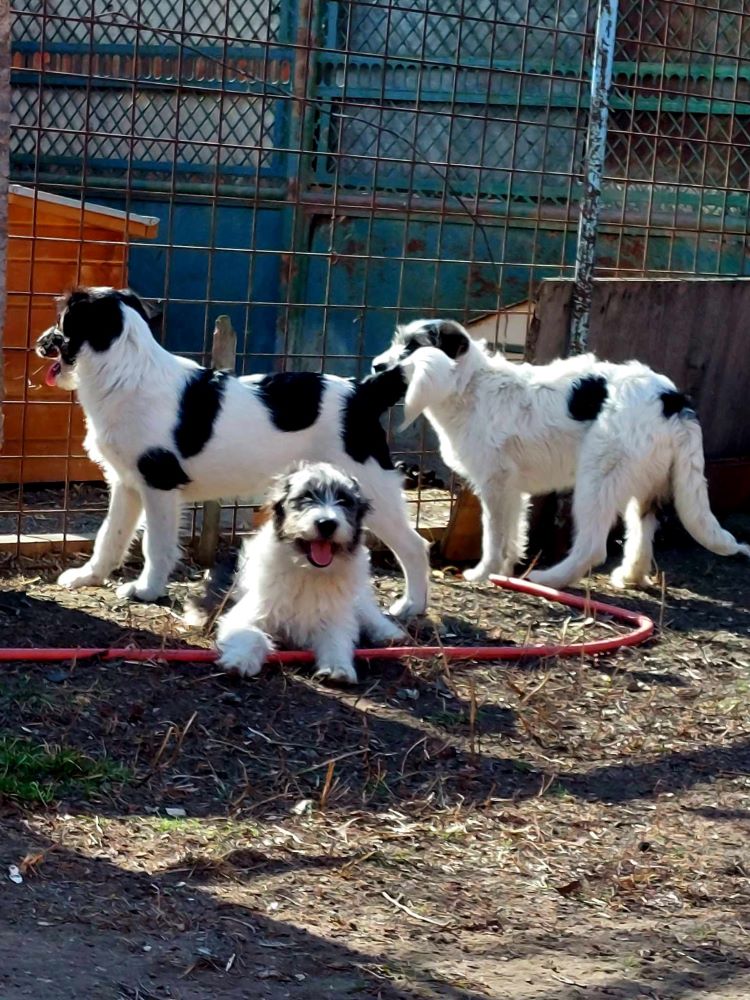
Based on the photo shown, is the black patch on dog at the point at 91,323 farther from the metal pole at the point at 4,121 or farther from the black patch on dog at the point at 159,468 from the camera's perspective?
the metal pole at the point at 4,121

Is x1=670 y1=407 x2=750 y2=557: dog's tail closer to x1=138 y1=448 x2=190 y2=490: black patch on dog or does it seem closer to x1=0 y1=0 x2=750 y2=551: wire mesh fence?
x1=0 y1=0 x2=750 y2=551: wire mesh fence

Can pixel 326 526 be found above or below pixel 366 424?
below

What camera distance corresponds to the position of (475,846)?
422cm

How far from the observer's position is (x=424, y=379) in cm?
718

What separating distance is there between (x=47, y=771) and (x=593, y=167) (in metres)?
4.92

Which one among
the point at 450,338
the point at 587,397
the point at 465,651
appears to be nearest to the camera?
the point at 465,651

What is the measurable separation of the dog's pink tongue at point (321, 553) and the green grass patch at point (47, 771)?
1289mm

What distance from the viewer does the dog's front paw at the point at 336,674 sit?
5371 mm

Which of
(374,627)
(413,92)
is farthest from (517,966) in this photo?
(413,92)

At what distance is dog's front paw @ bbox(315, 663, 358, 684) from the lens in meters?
5.37

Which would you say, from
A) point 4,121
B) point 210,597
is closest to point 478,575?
point 210,597

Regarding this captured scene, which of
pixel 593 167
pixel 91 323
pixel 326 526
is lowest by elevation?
pixel 326 526

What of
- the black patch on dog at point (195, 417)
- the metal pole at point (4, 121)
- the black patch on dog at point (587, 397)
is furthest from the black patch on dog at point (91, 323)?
the black patch on dog at point (587, 397)

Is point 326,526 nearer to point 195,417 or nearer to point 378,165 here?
point 195,417
